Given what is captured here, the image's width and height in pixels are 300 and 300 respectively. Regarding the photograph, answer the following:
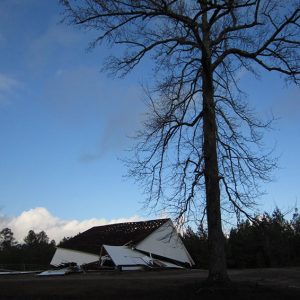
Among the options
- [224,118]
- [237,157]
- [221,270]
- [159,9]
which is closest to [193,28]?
[159,9]

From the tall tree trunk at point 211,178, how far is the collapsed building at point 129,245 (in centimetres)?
3584

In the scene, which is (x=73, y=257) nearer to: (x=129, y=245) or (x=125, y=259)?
(x=129, y=245)

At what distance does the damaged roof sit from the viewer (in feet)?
204

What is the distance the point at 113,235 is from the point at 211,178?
48310 millimetres

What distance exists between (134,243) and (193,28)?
44558 mm

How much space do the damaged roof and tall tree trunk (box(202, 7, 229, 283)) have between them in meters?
43.3

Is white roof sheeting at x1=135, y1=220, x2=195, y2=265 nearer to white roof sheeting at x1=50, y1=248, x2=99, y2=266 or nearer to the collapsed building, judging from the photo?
the collapsed building

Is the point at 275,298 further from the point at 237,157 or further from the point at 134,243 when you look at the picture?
the point at 134,243

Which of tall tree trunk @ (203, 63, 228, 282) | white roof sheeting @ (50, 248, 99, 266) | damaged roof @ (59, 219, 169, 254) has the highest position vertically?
damaged roof @ (59, 219, 169, 254)

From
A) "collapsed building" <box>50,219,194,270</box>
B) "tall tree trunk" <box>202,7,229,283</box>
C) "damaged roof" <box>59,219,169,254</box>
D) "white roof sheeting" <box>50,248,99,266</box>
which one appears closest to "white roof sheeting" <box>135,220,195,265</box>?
"collapsed building" <box>50,219,194,270</box>

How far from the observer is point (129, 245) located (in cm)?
5984

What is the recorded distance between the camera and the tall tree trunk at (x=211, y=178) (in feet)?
57.6

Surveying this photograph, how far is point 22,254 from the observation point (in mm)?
100875

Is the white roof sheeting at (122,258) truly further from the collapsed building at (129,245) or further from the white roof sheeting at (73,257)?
the white roof sheeting at (73,257)
